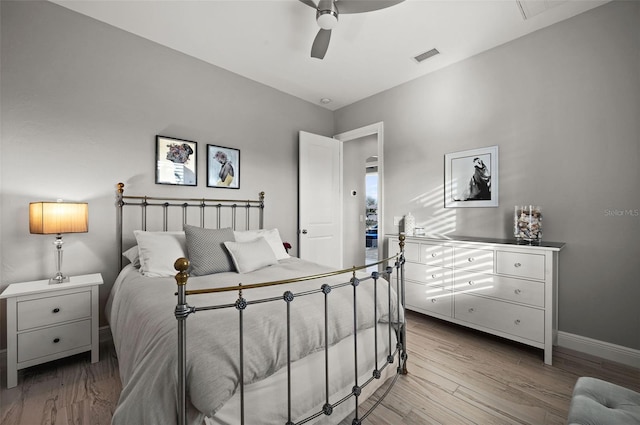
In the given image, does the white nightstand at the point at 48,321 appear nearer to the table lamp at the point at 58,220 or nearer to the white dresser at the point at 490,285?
the table lamp at the point at 58,220

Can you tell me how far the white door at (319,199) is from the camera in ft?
13.0

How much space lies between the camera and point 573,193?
2.48 meters

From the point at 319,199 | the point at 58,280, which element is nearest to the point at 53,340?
the point at 58,280

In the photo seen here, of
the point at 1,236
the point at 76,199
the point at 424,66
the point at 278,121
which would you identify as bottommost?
the point at 1,236

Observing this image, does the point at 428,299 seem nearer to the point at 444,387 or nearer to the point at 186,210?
the point at 444,387

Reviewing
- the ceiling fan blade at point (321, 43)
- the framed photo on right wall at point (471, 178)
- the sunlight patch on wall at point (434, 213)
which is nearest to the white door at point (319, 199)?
the sunlight patch on wall at point (434, 213)

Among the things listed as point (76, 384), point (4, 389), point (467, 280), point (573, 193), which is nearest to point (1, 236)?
point (4, 389)

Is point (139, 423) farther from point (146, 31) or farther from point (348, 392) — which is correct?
point (146, 31)

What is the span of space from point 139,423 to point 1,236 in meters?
2.19

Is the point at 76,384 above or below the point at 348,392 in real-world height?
below

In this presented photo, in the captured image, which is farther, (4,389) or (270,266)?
(270,266)

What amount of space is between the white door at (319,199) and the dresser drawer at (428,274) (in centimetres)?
139

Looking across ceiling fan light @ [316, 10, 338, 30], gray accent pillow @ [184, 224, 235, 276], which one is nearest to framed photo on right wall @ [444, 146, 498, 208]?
ceiling fan light @ [316, 10, 338, 30]

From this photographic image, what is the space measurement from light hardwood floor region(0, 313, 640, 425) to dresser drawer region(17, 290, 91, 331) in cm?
41
